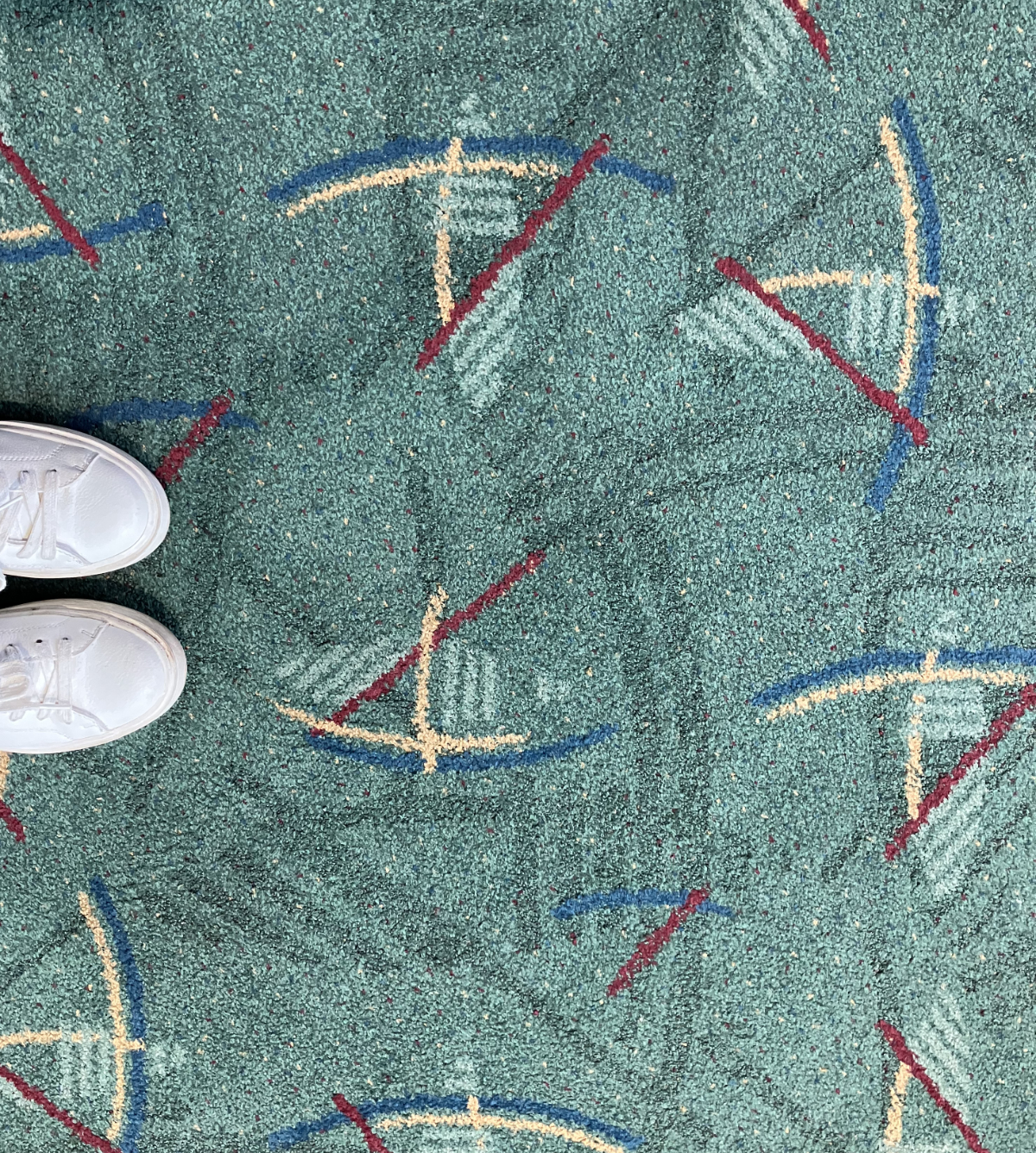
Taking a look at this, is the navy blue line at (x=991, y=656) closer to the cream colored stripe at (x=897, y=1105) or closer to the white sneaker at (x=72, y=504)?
the cream colored stripe at (x=897, y=1105)

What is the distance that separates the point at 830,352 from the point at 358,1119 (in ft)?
3.03

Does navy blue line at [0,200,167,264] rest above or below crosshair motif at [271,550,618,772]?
above

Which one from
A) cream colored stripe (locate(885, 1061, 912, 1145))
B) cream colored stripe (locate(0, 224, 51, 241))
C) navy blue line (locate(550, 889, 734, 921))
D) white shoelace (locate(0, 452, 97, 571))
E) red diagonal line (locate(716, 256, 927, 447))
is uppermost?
cream colored stripe (locate(0, 224, 51, 241))

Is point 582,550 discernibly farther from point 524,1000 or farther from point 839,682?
point 524,1000

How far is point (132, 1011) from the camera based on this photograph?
0.87 m

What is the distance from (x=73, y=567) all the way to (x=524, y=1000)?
25.0 inches

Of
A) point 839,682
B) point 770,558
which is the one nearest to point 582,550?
point 770,558

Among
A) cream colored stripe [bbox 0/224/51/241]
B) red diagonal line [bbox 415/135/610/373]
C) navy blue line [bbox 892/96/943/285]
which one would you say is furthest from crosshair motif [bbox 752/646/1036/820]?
cream colored stripe [bbox 0/224/51/241]

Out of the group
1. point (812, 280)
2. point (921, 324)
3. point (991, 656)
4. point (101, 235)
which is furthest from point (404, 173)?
point (991, 656)

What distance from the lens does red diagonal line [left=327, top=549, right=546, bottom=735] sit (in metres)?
0.83

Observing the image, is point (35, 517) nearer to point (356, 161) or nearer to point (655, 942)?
point (356, 161)

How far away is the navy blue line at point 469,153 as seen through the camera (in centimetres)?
78

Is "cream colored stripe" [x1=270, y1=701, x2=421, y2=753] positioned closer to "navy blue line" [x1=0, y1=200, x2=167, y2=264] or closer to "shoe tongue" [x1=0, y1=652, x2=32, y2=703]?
"shoe tongue" [x1=0, y1=652, x2=32, y2=703]

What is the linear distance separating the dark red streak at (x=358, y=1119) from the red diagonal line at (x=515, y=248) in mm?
763
